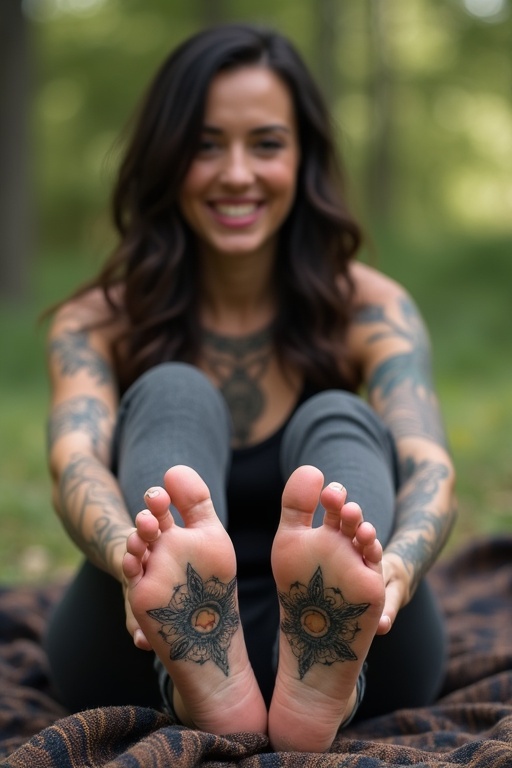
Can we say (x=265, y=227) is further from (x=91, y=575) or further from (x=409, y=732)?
(x=409, y=732)

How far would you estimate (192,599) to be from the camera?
1398 mm

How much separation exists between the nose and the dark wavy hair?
0.08m

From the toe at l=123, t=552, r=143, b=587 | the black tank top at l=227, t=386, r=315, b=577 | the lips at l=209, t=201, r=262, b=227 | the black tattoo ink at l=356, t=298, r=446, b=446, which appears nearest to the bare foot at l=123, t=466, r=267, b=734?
the toe at l=123, t=552, r=143, b=587

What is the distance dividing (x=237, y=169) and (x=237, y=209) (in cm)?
9

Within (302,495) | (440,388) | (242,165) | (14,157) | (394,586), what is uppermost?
(242,165)

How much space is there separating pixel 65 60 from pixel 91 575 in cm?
1280

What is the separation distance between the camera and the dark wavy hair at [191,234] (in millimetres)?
2248

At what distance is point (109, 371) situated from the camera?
7.46 ft

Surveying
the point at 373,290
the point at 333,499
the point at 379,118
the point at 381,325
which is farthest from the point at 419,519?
the point at 379,118

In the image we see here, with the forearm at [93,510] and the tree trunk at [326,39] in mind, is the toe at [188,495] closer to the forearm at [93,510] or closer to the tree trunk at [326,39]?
the forearm at [93,510]

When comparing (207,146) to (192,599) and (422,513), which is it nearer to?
(422,513)

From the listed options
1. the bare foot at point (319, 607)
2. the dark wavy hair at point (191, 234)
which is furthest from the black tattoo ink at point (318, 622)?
the dark wavy hair at point (191, 234)

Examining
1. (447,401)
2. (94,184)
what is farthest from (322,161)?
(94,184)

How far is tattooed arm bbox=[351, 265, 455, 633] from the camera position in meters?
1.63
